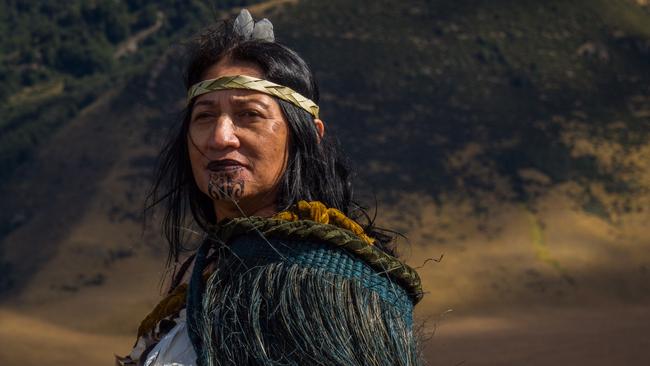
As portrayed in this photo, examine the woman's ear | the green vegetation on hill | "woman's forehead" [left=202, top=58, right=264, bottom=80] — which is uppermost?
"woman's forehead" [left=202, top=58, right=264, bottom=80]

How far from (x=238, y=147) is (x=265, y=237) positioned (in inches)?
9.3

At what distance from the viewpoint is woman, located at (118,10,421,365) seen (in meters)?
2.03

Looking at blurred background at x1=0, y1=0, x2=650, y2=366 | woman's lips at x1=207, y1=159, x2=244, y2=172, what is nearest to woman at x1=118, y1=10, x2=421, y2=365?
woman's lips at x1=207, y1=159, x2=244, y2=172

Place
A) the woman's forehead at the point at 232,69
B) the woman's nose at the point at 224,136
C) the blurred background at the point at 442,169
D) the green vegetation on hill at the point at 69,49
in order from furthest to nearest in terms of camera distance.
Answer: the green vegetation on hill at the point at 69,49 < the blurred background at the point at 442,169 < the woman's forehead at the point at 232,69 < the woman's nose at the point at 224,136

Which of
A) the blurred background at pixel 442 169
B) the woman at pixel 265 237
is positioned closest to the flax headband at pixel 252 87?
the woman at pixel 265 237

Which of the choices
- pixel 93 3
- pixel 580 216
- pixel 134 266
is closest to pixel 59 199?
pixel 134 266

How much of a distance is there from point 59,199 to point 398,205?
423 inches

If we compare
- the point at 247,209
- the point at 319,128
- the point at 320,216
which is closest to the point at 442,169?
the point at 319,128

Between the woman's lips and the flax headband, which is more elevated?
the flax headband

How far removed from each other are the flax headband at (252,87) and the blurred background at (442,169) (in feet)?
81.9

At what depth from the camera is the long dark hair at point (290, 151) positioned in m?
2.33

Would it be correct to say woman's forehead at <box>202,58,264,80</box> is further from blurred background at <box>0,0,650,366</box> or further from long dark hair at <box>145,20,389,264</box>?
blurred background at <box>0,0,650,366</box>

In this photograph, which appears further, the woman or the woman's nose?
the woman's nose

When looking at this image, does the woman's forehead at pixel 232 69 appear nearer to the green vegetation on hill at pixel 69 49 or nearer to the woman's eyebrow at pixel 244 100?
the woman's eyebrow at pixel 244 100
